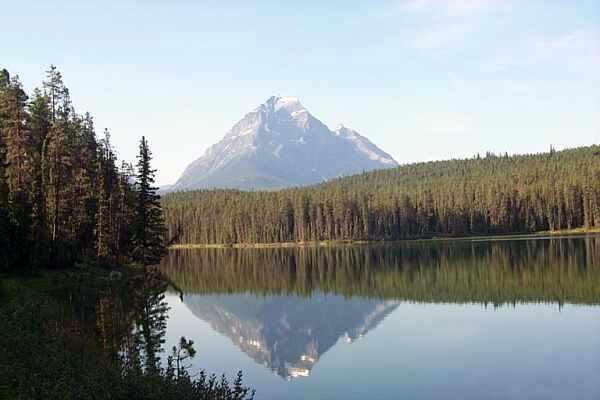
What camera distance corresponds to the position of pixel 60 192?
65.8 meters

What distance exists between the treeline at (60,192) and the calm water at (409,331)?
11.5 metres

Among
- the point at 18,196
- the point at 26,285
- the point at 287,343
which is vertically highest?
the point at 18,196

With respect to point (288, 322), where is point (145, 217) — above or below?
above

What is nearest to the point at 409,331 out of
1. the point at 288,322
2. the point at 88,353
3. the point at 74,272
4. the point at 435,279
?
the point at 288,322

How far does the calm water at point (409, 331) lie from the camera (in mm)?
26891

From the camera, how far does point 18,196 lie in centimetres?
5372

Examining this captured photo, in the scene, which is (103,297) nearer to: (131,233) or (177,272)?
(131,233)

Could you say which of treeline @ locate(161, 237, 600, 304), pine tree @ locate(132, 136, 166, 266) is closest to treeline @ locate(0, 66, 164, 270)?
pine tree @ locate(132, 136, 166, 266)

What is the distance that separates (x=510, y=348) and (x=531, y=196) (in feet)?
519

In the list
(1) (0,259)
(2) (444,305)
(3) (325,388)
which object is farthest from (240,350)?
(1) (0,259)

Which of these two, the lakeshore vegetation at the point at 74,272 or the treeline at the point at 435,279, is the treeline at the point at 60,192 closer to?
the lakeshore vegetation at the point at 74,272

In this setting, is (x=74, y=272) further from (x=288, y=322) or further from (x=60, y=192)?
(x=288, y=322)

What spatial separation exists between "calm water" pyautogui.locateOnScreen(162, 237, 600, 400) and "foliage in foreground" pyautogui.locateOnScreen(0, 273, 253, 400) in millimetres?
3511

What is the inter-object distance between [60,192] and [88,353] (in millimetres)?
44634
